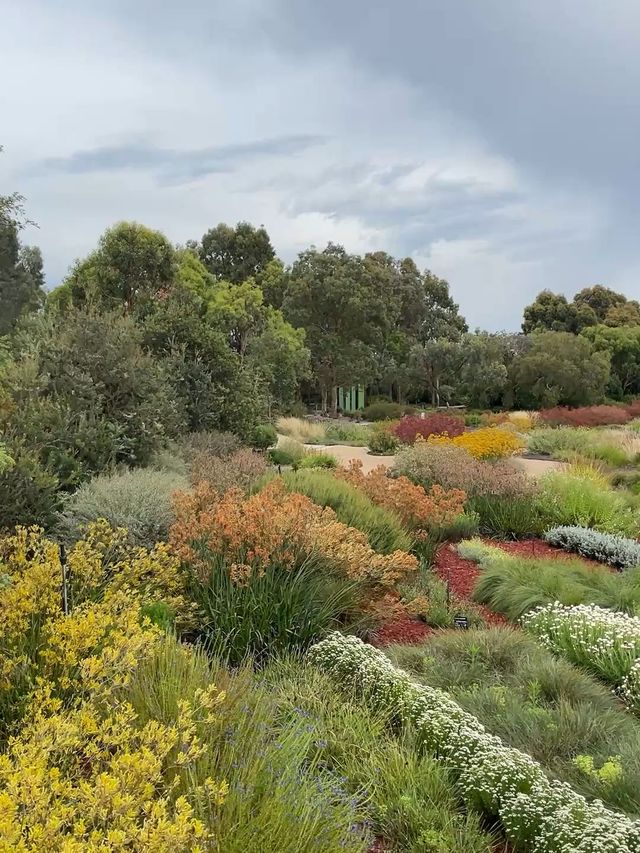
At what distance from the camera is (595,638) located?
4750 mm

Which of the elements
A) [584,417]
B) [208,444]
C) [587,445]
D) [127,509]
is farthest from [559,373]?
[127,509]

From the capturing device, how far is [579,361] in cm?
3503

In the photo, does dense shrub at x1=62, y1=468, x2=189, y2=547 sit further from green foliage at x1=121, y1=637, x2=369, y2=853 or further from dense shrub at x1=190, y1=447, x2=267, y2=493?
green foliage at x1=121, y1=637, x2=369, y2=853

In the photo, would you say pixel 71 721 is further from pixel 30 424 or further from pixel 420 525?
pixel 420 525

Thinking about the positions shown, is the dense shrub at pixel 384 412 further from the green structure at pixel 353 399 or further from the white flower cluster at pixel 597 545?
the white flower cluster at pixel 597 545

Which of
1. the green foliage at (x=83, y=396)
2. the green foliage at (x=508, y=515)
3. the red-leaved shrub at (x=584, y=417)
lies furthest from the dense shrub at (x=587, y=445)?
the green foliage at (x=83, y=396)

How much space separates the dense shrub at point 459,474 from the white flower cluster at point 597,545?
1015 millimetres

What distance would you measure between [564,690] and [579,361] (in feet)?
111

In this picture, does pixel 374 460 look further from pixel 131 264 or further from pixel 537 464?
pixel 131 264

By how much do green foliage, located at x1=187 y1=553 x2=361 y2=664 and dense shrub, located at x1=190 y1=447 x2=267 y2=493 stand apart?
226cm

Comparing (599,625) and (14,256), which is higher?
(14,256)

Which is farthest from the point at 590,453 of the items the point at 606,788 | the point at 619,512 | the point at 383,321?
the point at 383,321

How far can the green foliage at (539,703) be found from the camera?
3.03m

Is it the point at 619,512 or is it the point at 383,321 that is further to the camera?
the point at 383,321
